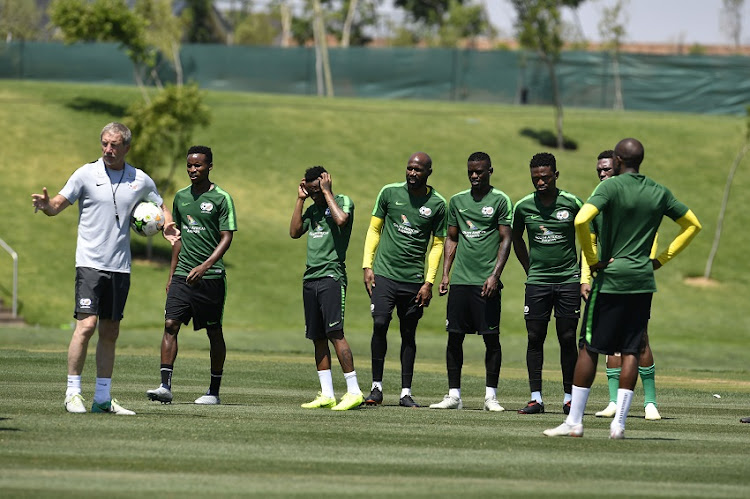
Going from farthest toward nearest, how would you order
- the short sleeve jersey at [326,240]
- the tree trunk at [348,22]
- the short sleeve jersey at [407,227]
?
the tree trunk at [348,22] < the short sleeve jersey at [407,227] < the short sleeve jersey at [326,240]

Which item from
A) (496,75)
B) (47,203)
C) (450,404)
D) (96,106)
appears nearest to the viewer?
(47,203)

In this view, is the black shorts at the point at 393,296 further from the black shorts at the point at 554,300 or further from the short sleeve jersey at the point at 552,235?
the short sleeve jersey at the point at 552,235

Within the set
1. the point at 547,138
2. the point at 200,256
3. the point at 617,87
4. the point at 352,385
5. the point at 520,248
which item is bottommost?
the point at 352,385

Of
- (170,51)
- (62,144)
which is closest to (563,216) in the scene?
(62,144)

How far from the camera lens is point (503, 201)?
43.7 feet

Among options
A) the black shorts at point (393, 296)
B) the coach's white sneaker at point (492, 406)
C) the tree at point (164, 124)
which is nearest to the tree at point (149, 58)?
the tree at point (164, 124)

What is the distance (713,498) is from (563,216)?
5.71m

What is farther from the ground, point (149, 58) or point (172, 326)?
point (149, 58)

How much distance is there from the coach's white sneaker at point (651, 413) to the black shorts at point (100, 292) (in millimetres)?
5683

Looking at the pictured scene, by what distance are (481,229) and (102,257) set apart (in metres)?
4.49

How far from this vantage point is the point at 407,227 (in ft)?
44.4

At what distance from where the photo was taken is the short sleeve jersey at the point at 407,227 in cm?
1352

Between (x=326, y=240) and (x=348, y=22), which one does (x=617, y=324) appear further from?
(x=348, y=22)

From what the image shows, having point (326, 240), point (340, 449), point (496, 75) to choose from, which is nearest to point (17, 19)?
point (496, 75)
